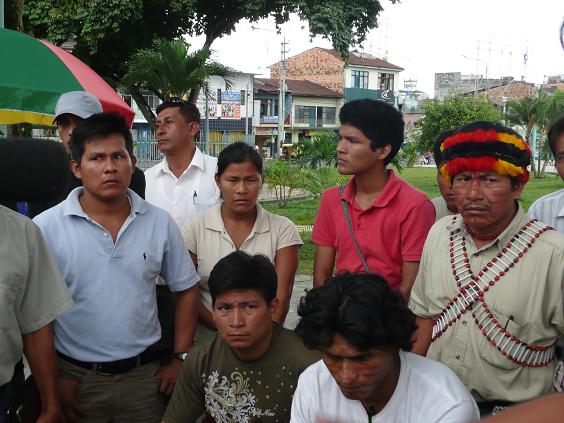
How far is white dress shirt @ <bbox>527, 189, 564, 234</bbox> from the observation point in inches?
130

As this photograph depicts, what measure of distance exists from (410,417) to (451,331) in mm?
514

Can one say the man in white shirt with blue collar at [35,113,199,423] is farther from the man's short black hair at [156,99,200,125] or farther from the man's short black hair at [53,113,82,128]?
the man's short black hair at [156,99,200,125]

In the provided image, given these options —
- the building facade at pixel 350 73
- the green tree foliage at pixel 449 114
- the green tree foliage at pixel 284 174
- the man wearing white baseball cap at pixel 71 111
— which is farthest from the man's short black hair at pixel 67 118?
the building facade at pixel 350 73

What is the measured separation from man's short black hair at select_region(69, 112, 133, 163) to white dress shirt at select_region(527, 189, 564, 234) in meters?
2.04

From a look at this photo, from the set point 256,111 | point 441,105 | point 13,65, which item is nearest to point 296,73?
point 256,111

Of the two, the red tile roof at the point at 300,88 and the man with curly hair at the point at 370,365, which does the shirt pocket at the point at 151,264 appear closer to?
the man with curly hair at the point at 370,365

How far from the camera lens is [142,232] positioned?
3205mm

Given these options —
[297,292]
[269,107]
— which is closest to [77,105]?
[297,292]

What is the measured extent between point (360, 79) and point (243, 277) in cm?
6960

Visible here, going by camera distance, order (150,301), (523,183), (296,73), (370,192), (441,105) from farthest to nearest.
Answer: (296,73) → (441,105) → (370,192) → (150,301) → (523,183)

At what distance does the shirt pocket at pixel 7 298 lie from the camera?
2537mm

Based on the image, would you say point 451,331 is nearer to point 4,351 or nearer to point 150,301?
point 150,301

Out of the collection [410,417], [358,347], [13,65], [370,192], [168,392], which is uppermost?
[13,65]

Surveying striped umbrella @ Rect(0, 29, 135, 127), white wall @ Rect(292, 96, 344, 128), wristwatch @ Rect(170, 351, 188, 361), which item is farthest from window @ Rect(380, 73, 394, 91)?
wristwatch @ Rect(170, 351, 188, 361)
